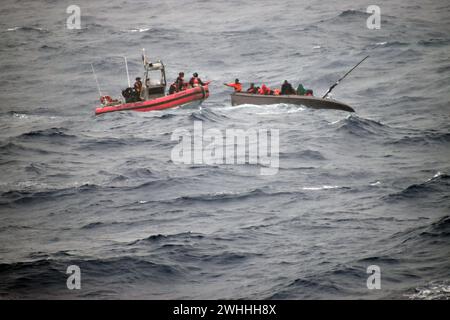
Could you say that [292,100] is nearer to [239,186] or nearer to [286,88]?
[286,88]

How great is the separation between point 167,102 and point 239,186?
46.6 feet

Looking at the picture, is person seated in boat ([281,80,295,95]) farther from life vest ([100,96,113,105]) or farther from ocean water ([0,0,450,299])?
life vest ([100,96,113,105])

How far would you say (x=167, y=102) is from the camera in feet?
137

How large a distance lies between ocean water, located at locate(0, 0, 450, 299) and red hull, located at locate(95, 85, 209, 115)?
0.44 meters

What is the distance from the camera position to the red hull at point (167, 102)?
41500mm

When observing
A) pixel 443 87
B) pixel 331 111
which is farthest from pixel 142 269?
pixel 443 87

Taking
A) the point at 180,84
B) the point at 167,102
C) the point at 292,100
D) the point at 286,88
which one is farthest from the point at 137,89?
the point at 292,100

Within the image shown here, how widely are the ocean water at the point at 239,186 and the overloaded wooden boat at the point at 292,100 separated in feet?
1.33

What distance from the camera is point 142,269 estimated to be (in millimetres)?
21688

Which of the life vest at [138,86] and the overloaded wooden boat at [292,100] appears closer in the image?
the overloaded wooden boat at [292,100]

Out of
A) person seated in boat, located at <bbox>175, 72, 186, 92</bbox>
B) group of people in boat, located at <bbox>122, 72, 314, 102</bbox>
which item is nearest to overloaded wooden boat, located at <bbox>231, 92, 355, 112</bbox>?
group of people in boat, located at <bbox>122, 72, 314, 102</bbox>

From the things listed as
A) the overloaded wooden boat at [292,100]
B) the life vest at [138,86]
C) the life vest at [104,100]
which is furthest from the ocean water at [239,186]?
the life vest at [138,86]

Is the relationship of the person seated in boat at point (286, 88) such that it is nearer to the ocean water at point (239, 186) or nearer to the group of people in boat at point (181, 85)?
the ocean water at point (239, 186)

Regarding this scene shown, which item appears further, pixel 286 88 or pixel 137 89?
pixel 137 89
